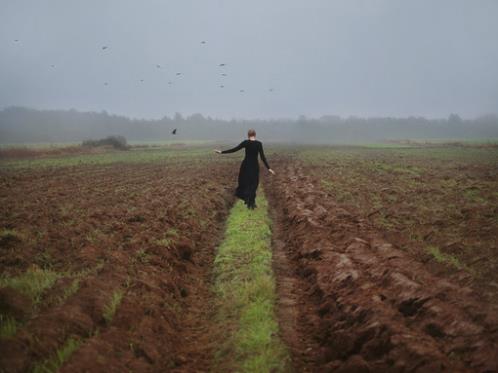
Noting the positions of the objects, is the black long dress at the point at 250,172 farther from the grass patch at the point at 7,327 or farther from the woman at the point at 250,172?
the grass patch at the point at 7,327

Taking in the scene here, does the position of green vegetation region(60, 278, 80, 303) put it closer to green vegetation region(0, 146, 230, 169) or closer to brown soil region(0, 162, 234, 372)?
brown soil region(0, 162, 234, 372)

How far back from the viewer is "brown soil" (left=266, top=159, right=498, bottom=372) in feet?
13.6

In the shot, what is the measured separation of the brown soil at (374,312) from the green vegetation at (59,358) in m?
2.35

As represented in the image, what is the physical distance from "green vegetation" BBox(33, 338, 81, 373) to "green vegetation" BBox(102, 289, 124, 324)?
670 mm

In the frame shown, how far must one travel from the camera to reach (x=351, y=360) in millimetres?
4336

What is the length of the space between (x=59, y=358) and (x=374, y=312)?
11.5 ft

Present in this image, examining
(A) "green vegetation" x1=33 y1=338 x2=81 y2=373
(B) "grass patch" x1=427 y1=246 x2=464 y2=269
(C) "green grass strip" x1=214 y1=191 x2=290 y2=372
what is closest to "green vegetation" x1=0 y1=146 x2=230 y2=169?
(C) "green grass strip" x1=214 y1=191 x2=290 y2=372

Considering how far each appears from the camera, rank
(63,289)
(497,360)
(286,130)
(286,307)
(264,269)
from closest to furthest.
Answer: (497,360), (63,289), (286,307), (264,269), (286,130)

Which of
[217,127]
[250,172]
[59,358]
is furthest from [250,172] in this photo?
[217,127]

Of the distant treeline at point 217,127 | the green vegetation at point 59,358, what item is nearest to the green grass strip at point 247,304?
the green vegetation at point 59,358

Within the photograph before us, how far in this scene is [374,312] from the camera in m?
5.09

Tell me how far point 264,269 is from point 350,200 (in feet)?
22.0

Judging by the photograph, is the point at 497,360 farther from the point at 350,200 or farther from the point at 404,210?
the point at 350,200

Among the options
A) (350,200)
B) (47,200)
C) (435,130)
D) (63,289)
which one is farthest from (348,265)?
(435,130)
